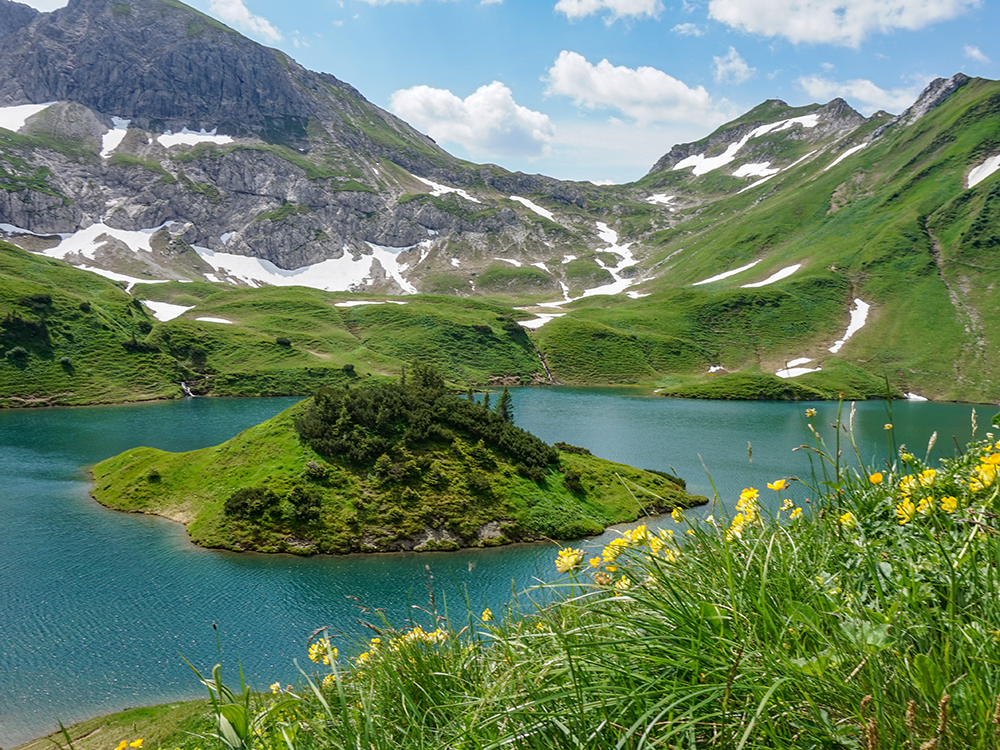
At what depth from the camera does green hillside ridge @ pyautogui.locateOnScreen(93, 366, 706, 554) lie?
31.1 meters

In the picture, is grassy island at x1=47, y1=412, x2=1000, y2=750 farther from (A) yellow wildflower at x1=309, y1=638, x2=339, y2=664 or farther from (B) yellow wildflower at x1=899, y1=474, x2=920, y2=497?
(A) yellow wildflower at x1=309, y1=638, x2=339, y2=664

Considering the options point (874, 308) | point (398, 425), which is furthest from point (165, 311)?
point (874, 308)

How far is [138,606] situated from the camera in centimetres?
2334

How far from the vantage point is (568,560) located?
448cm

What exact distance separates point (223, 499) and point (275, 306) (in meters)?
128

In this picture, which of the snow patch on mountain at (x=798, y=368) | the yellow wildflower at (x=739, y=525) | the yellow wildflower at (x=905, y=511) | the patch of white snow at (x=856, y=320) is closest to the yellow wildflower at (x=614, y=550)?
the yellow wildflower at (x=739, y=525)

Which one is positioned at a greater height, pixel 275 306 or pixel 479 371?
pixel 275 306

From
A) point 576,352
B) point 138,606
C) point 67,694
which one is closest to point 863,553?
point 67,694

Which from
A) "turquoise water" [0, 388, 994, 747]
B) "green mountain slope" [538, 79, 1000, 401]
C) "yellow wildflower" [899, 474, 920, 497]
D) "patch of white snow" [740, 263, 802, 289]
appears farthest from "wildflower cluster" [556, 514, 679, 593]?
"patch of white snow" [740, 263, 802, 289]

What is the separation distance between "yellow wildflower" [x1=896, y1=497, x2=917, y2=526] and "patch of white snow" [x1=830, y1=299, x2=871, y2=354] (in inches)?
6276

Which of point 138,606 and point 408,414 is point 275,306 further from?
point 138,606

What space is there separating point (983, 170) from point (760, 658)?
242 meters

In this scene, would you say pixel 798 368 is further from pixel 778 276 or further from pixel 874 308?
pixel 778 276

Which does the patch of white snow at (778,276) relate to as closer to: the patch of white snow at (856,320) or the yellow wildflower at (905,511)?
the patch of white snow at (856,320)
